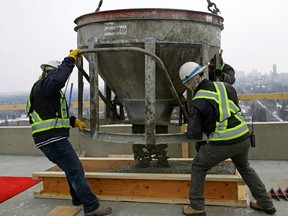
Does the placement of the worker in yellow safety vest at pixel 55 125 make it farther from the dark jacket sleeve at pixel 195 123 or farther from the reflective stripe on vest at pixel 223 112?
the reflective stripe on vest at pixel 223 112

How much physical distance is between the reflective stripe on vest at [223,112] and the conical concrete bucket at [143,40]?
0.69m

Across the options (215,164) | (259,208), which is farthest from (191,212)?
(259,208)

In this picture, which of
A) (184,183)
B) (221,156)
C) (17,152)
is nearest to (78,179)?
(184,183)

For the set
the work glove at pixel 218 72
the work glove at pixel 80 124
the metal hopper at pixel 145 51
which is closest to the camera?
the metal hopper at pixel 145 51

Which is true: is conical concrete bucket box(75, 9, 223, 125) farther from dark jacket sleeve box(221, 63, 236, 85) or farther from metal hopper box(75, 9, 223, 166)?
dark jacket sleeve box(221, 63, 236, 85)

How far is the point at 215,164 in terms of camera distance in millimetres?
3924

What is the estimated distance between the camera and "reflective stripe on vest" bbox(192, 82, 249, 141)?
377cm

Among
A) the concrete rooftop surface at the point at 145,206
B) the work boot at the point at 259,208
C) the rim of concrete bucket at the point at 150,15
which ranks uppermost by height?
the rim of concrete bucket at the point at 150,15

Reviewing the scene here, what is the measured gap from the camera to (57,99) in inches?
164

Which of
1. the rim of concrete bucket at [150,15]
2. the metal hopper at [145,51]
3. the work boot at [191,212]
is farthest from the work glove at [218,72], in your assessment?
the work boot at [191,212]

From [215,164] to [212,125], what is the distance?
0.43 m

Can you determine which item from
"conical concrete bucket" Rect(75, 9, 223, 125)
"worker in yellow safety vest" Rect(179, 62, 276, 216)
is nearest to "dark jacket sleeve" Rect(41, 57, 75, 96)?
"conical concrete bucket" Rect(75, 9, 223, 125)

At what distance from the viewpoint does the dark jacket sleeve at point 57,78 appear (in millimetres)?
3920

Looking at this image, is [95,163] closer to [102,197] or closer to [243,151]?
[102,197]
